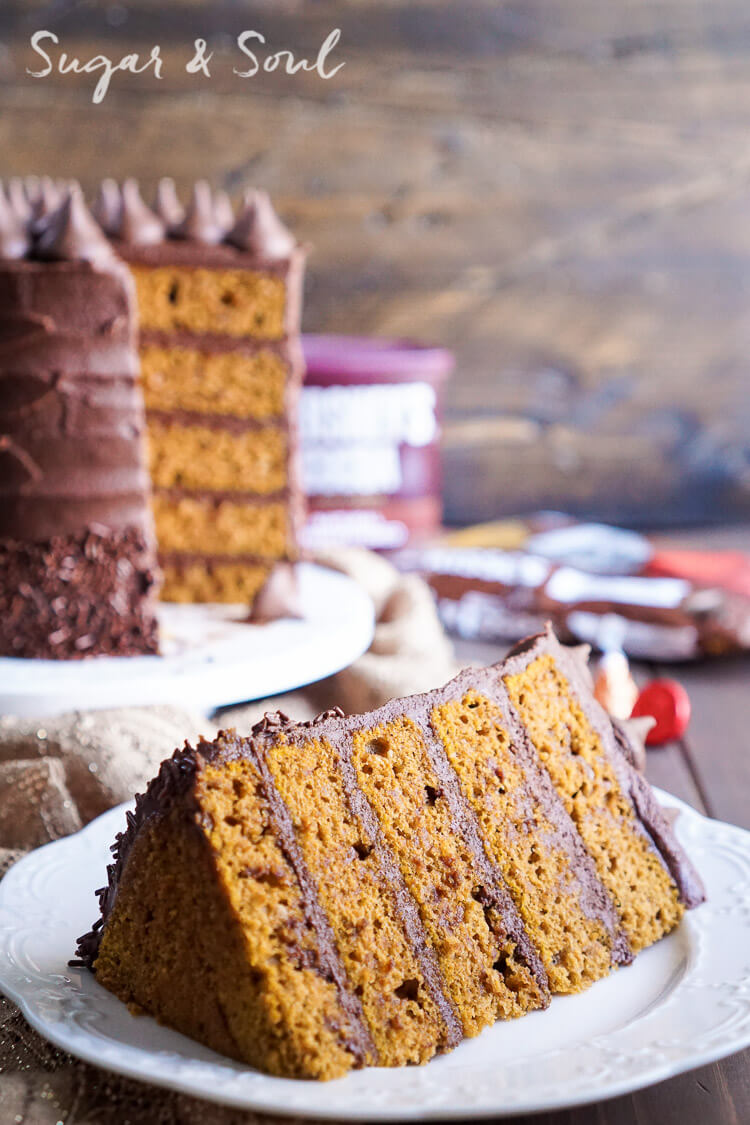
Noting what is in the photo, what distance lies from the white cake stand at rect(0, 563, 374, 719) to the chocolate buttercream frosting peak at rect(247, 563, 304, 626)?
0.02m

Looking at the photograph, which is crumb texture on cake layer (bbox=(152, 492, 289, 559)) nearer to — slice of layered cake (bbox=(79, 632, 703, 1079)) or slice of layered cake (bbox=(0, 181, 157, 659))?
slice of layered cake (bbox=(0, 181, 157, 659))

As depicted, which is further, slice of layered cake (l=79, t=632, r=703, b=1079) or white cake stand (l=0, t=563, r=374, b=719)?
white cake stand (l=0, t=563, r=374, b=719)

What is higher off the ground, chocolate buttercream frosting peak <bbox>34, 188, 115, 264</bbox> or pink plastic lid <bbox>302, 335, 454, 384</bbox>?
chocolate buttercream frosting peak <bbox>34, 188, 115, 264</bbox>

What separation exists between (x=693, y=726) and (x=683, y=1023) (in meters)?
1.27

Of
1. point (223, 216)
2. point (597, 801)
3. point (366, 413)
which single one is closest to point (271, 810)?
point (597, 801)

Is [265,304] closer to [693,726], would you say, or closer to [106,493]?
[106,493]

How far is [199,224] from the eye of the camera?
2.68m

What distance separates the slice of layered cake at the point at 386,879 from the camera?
116 centimetres

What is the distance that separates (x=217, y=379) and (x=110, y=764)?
1.19 metres

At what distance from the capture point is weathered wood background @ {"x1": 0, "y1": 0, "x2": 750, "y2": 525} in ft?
11.9

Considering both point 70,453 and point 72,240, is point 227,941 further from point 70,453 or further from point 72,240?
point 72,240

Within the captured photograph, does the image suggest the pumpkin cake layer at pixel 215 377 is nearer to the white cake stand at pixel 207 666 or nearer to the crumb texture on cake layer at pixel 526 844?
the white cake stand at pixel 207 666

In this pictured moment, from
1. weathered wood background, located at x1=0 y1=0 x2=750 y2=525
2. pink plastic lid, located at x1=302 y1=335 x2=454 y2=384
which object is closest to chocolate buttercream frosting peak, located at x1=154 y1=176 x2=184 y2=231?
pink plastic lid, located at x1=302 y1=335 x2=454 y2=384

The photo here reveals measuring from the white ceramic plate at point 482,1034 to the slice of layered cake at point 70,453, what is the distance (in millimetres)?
772
